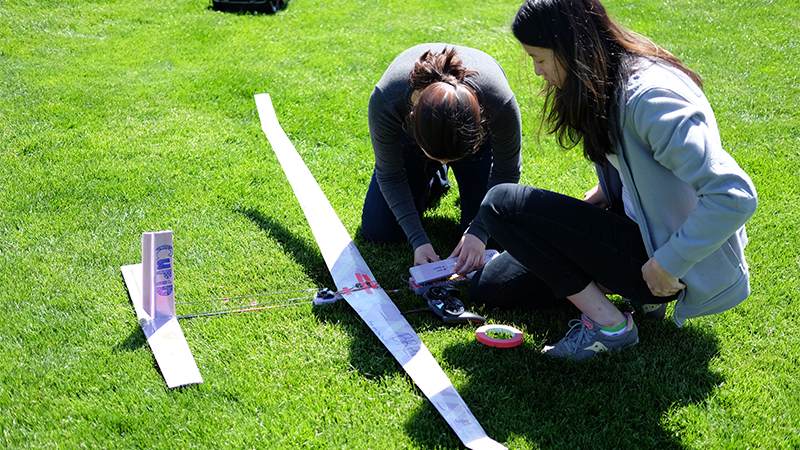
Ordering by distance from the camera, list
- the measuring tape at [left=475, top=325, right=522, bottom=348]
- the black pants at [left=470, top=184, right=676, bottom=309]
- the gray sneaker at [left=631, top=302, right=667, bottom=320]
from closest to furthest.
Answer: the black pants at [left=470, top=184, right=676, bottom=309] → the measuring tape at [left=475, top=325, right=522, bottom=348] → the gray sneaker at [left=631, top=302, right=667, bottom=320]

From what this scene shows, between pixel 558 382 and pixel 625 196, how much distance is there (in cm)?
87

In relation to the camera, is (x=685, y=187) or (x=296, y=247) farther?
(x=296, y=247)

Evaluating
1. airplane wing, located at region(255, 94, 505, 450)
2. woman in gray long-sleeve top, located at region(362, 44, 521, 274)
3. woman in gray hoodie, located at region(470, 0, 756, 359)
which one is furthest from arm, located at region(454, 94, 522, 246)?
airplane wing, located at region(255, 94, 505, 450)

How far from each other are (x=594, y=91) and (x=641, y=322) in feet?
4.20

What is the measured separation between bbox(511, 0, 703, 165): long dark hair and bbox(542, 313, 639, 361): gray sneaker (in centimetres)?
80

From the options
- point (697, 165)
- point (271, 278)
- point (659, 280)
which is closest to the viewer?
point (697, 165)

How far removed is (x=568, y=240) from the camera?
2.39m

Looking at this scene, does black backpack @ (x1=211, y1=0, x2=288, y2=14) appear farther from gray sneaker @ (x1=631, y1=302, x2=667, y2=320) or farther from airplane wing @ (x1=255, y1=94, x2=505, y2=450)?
gray sneaker @ (x1=631, y1=302, x2=667, y2=320)

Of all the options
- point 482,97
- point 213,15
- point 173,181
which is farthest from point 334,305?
point 213,15

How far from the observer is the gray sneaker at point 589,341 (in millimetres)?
2551

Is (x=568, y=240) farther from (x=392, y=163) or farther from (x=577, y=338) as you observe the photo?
(x=392, y=163)

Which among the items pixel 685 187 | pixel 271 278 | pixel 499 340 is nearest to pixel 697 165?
pixel 685 187

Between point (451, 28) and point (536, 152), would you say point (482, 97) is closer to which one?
point (536, 152)

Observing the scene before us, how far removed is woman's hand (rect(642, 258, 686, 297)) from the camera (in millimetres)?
2168
